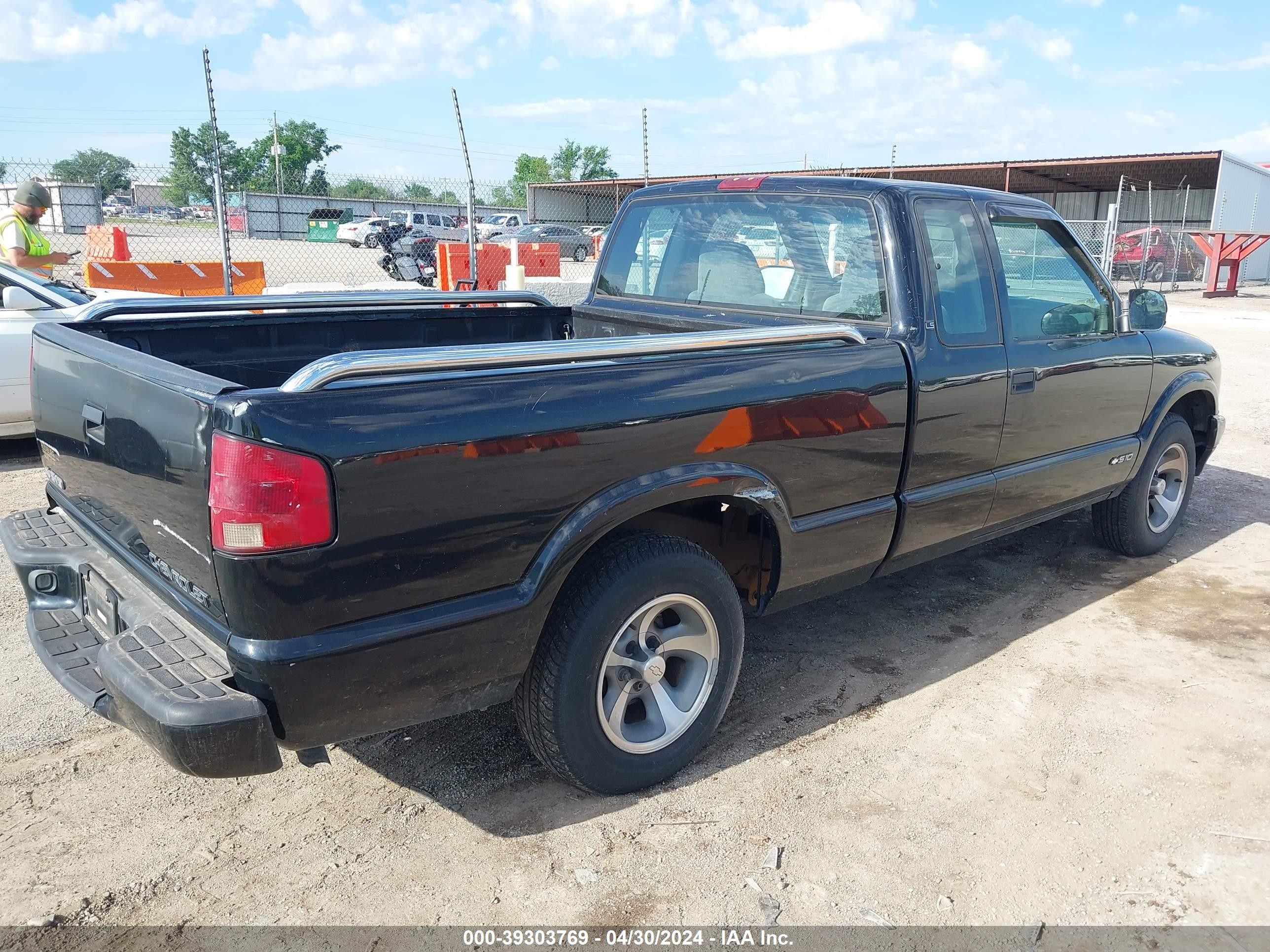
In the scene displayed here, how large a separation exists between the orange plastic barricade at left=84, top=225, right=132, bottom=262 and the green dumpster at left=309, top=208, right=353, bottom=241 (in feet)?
53.8

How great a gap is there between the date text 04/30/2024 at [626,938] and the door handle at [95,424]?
68.0 inches

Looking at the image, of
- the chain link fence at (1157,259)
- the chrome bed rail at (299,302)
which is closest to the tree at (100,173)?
the chrome bed rail at (299,302)

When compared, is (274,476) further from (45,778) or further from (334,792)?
(45,778)

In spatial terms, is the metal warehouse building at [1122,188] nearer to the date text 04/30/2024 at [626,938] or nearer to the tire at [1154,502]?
the tire at [1154,502]

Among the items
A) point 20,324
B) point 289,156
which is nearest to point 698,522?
point 20,324

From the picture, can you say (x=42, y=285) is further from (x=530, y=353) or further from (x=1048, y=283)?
(x=1048, y=283)

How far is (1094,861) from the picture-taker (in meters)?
2.80

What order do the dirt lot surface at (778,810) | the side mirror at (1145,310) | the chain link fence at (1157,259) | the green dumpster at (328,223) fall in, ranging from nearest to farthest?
the dirt lot surface at (778,810), the side mirror at (1145,310), the chain link fence at (1157,259), the green dumpster at (328,223)

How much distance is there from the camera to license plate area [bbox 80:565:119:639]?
2.80m

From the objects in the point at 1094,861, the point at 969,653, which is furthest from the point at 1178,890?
the point at 969,653

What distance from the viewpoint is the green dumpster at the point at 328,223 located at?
133 feet

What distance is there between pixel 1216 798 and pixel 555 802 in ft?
7.07

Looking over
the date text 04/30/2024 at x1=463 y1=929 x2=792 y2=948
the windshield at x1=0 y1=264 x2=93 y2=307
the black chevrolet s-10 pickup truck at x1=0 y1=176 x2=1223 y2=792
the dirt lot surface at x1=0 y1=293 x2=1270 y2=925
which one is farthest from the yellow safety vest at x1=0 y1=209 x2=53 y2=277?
the date text 04/30/2024 at x1=463 y1=929 x2=792 y2=948

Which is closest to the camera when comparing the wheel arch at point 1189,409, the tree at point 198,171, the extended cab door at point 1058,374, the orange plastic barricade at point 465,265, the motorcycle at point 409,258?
the extended cab door at point 1058,374
